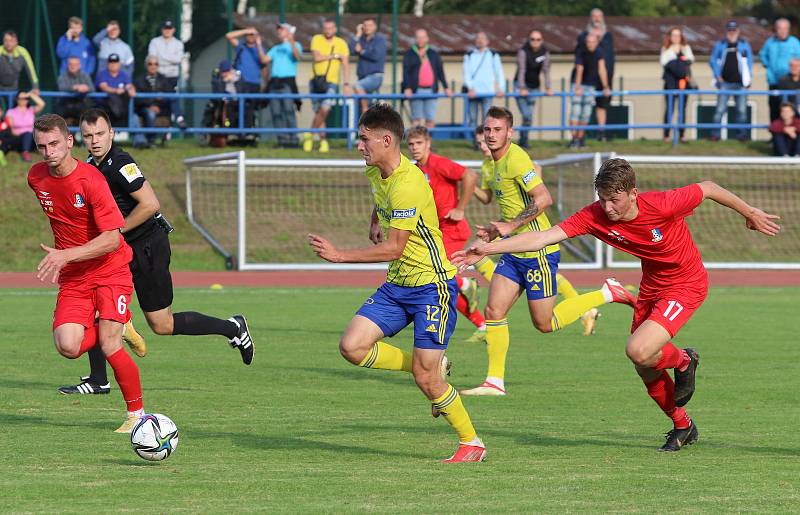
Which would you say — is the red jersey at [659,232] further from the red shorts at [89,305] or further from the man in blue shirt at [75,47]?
the man in blue shirt at [75,47]

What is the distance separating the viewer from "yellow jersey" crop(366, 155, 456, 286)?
7527 mm

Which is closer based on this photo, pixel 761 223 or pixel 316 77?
pixel 761 223

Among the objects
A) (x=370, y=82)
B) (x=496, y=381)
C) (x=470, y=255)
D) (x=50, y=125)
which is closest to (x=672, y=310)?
(x=470, y=255)

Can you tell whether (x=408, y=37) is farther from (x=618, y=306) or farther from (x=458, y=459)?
(x=458, y=459)

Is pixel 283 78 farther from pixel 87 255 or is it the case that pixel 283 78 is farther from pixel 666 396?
pixel 666 396

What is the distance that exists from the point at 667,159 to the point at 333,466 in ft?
50.1

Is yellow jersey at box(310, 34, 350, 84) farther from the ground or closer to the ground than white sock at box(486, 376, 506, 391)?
farther from the ground

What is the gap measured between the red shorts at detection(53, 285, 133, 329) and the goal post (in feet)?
44.3

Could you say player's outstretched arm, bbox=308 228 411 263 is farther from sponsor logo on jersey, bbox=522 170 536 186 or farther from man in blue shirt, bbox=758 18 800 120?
man in blue shirt, bbox=758 18 800 120

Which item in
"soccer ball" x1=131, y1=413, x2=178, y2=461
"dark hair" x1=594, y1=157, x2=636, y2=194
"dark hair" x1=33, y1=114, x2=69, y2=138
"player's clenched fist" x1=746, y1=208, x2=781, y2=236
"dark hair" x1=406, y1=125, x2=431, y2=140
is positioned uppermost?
"dark hair" x1=33, y1=114, x2=69, y2=138

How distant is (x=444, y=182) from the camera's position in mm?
12438

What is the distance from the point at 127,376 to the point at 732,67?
21.6 meters

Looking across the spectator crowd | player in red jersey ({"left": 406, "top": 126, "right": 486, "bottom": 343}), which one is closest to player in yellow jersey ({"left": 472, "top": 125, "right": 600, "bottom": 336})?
player in red jersey ({"left": 406, "top": 126, "right": 486, "bottom": 343})

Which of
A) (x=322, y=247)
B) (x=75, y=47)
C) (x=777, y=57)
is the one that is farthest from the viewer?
(x=777, y=57)
